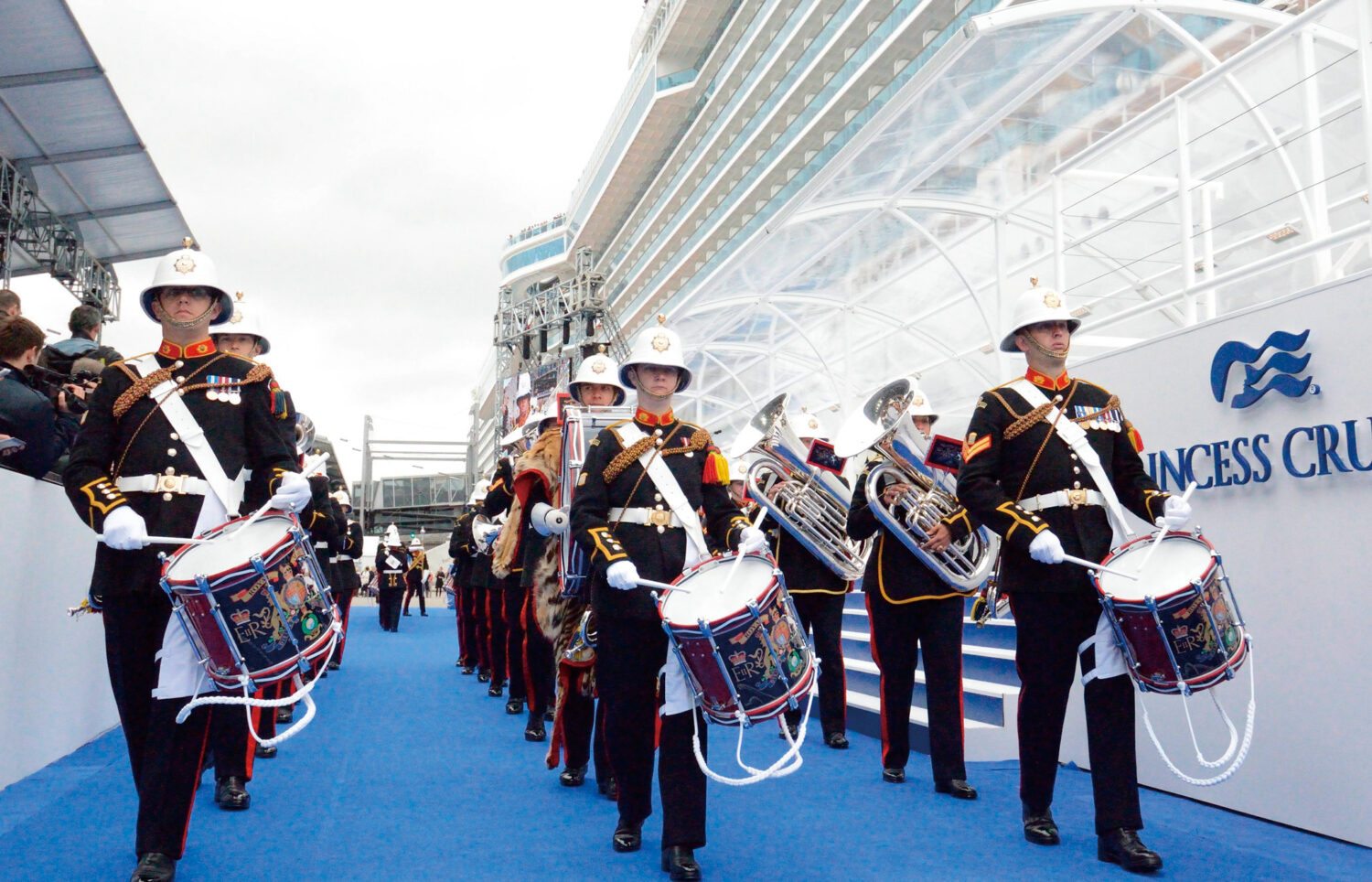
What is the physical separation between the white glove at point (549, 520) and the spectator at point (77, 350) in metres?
3.04

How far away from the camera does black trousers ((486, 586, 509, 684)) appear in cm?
934

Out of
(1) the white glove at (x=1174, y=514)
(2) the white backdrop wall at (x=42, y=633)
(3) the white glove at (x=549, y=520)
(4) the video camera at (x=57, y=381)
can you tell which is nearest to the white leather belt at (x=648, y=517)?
(3) the white glove at (x=549, y=520)

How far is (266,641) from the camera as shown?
10.1 ft

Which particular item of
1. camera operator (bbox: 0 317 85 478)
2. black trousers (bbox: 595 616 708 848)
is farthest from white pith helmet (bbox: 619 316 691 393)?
camera operator (bbox: 0 317 85 478)

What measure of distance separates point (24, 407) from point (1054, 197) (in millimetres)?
6172

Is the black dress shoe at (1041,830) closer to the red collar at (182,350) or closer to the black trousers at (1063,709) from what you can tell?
the black trousers at (1063,709)

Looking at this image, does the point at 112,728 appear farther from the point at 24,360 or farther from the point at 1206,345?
the point at 1206,345

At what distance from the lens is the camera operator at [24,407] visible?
16.1 feet

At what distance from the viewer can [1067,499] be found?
13.2 feet

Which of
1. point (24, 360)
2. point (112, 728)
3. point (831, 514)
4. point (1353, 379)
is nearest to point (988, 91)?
point (831, 514)

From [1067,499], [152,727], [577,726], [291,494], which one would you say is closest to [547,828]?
[577,726]

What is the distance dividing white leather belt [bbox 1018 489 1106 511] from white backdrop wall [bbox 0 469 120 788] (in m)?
4.32

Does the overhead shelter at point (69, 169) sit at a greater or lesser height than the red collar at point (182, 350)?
greater

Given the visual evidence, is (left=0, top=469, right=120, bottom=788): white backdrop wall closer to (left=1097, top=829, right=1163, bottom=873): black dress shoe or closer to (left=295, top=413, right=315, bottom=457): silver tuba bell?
(left=295, top=413, right=315, bottom=457): silver tuba bell
